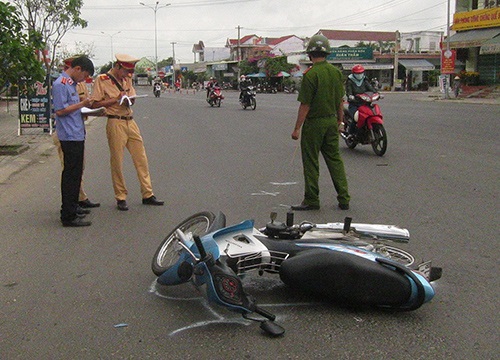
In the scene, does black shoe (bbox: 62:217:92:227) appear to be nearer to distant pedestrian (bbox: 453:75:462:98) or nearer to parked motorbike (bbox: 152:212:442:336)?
parked motorbike (bbox: 152:212:442:336)

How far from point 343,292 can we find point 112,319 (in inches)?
60.0

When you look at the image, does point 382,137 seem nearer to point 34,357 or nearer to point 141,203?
point 141,203

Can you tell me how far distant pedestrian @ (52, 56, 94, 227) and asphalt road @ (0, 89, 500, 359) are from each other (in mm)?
285

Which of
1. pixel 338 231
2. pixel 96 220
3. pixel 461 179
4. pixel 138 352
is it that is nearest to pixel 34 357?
pixel 138 352

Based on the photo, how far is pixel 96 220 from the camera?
21.0ft

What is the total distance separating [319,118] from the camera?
6.64 metres

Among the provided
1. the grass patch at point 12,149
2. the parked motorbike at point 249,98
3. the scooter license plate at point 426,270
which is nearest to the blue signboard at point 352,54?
the parked motorbike at point 249,98

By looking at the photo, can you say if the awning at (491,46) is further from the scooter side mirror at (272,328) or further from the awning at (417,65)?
the scooter side mirror at (272,328)

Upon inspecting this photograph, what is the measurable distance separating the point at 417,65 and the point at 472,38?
1129 inches

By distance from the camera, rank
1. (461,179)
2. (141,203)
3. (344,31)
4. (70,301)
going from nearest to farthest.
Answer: (70,301) < (141,203) < (461,179) < (344,31)

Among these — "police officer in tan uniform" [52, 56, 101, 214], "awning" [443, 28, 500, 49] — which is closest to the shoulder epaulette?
"police officer in tan uniform" [52, 56, 101, 214]

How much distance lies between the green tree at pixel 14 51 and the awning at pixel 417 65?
58.2 meters

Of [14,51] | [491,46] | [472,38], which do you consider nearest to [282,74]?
[472,38]

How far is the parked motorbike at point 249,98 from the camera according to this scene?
84.1 feet
